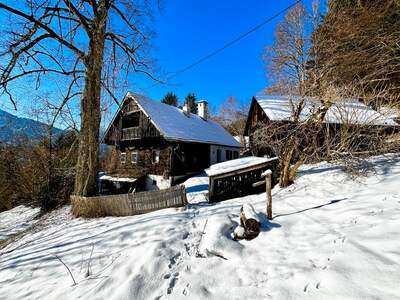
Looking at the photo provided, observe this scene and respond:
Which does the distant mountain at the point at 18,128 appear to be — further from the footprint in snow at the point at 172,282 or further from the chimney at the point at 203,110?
the chimney at the point at 203,110

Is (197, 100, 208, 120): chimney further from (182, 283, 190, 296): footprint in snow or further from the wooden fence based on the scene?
(182, 283, 190, 296): footprint in snow

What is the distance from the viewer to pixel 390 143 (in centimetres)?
825

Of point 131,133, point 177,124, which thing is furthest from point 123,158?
point 177,124

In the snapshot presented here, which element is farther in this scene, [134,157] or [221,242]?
[134,157]

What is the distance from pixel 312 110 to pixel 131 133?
614 inches

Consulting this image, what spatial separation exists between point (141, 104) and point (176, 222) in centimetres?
1490

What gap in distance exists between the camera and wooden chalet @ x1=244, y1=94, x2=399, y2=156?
8.04m

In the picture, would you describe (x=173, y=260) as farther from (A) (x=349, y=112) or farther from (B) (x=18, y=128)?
(B) (x=18, y=128)

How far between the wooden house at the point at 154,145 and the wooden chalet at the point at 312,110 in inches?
199

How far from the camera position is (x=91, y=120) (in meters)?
10.5

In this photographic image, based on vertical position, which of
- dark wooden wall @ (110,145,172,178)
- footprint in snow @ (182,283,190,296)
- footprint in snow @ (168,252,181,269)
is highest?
dark wooden wall @ (110,145,172,178)

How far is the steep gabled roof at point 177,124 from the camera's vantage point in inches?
714

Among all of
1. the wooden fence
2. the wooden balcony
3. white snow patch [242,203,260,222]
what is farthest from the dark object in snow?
the wooden balcony

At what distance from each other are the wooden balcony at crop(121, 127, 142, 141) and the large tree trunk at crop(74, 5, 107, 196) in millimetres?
9049
